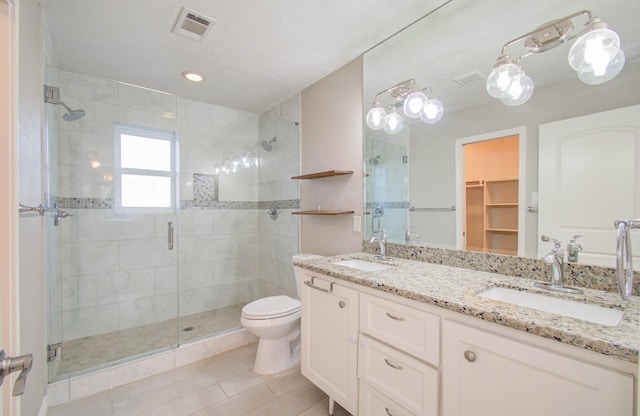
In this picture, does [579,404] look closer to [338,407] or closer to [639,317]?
[639,317]

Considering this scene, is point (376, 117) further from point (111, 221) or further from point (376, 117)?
point (111, 221)

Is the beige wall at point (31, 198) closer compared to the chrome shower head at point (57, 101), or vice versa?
the beige wall at point (31, 198)

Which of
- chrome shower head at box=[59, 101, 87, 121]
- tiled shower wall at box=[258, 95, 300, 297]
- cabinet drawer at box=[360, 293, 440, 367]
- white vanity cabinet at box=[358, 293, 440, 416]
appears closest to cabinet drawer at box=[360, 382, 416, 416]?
white vanity cabinet at box=[358, 293, 440, 416]

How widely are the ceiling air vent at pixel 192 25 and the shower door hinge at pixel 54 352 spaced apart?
211 cm

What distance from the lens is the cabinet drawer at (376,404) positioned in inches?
46.9

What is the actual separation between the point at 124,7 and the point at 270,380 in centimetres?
243

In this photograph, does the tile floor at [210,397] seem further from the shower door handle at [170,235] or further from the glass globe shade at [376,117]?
the glass globe shade at [376,117]

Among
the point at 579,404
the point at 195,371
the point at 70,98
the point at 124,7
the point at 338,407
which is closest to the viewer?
the point at 579,404

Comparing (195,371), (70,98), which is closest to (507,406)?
(195,371)

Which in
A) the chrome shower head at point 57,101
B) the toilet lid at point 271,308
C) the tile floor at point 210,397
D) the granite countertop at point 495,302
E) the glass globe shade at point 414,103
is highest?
the chrome shower head at point 57,101

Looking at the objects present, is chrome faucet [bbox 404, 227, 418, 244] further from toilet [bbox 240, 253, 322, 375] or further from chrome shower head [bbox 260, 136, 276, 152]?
chrome shower head [bbox 260, 136, 276, 152]

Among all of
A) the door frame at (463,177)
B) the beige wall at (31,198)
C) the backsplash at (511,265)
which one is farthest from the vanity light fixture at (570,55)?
the beige wall at (31,198)

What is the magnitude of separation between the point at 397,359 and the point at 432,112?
1.37m

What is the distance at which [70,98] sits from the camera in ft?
7.53
